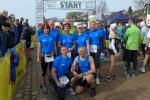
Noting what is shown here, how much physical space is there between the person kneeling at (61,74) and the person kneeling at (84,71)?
0.76 ft

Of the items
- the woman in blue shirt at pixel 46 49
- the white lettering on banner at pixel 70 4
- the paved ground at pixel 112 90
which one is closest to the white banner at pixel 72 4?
the white lettering on banner at pixel 70 4

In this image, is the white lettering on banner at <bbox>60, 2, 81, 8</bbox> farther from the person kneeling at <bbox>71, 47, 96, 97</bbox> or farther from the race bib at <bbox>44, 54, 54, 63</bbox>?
the person kneeling at <bbox>71, 47, 96, 97</bbox>

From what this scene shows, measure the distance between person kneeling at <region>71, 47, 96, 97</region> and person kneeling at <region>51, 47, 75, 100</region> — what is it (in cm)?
23

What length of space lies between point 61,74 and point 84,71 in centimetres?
64

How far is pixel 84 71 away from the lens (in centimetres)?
973

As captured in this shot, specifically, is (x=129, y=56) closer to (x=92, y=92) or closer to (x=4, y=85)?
(x=92, y=92)

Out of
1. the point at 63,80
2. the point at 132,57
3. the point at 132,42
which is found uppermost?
the point at 132,42

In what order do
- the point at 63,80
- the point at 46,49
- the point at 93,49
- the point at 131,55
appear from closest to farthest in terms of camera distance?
the point at 63,80, the point at 46,49, the point at 93,49, the point at 131,55

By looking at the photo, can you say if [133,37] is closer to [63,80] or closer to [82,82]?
[82,82]

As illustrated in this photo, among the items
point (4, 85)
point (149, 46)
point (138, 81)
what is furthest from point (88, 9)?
point (4, 85)

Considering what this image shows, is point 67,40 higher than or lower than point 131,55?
higher

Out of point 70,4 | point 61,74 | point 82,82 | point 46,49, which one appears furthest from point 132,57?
point 70,4

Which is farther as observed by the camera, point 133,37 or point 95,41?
point 133,37

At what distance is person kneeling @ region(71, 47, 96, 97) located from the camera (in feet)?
31.2
